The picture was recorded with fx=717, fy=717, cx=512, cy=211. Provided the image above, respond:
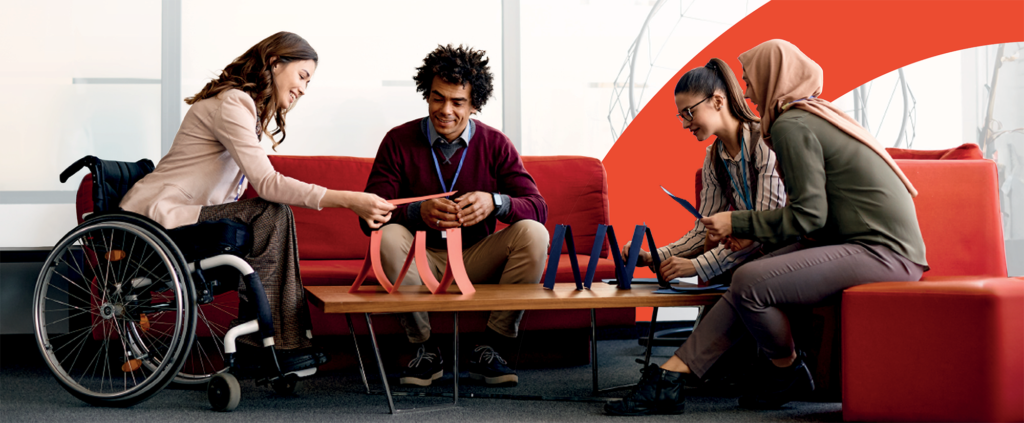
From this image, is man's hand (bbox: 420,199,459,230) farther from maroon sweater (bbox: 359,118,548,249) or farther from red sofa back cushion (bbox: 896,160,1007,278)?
red sofa back cushion (bbox: 896,160,1007,278)

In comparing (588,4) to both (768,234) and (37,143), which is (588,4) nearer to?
(768,234)

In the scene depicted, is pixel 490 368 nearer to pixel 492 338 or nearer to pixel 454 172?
pixel 492 338

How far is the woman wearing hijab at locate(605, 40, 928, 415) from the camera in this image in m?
1.79

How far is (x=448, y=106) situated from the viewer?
240cm

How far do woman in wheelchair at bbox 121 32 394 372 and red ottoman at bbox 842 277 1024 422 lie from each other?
4.13ft

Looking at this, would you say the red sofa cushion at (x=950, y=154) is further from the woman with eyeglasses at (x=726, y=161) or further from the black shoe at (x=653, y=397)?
the black shoe at (x=653, y=397)

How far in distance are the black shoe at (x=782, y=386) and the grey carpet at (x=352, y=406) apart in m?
0.04

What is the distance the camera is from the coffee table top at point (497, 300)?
5.61ft

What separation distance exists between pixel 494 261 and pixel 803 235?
960 mm

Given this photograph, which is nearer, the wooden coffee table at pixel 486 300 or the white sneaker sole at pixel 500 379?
the wooden coffee table at pixel 486 300

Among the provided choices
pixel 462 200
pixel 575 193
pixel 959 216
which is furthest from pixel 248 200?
pixel 959 216

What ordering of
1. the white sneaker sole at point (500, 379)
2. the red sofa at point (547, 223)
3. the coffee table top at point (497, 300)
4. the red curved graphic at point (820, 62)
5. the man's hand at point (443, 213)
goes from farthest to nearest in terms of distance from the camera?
the red curved graphic at point (820, 62)
the red sofa at point (547, 223)
the white sneaker sole at point (500, 379)
the man's hand at point (443, 213)
the coffee table top at point (497, 300)

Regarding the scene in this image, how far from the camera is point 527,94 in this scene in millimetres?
3584

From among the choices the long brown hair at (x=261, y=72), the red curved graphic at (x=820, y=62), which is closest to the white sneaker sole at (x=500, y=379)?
the long brown hair at (x=261, y=72)
